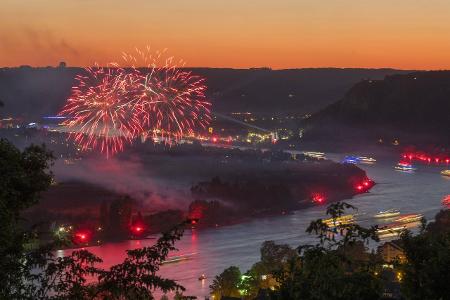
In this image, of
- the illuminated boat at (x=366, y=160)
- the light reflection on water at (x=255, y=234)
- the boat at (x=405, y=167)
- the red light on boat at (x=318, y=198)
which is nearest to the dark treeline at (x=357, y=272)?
the light reflection on water at (x=255, y=234)

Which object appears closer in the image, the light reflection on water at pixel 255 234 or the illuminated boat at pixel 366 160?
the light reflection on water at pixel 255 234

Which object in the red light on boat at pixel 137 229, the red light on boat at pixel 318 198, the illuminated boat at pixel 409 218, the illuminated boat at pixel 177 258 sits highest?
the illuminated boat at pixel 409 218

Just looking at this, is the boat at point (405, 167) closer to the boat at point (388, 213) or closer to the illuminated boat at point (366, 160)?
the illuminated boat at point (366, 160)

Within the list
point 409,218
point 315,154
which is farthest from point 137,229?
point 315,154

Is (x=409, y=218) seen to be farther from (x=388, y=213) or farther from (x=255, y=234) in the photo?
(x=255, y=234)

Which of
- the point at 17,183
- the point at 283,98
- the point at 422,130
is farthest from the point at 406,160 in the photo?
the point at 17,183
